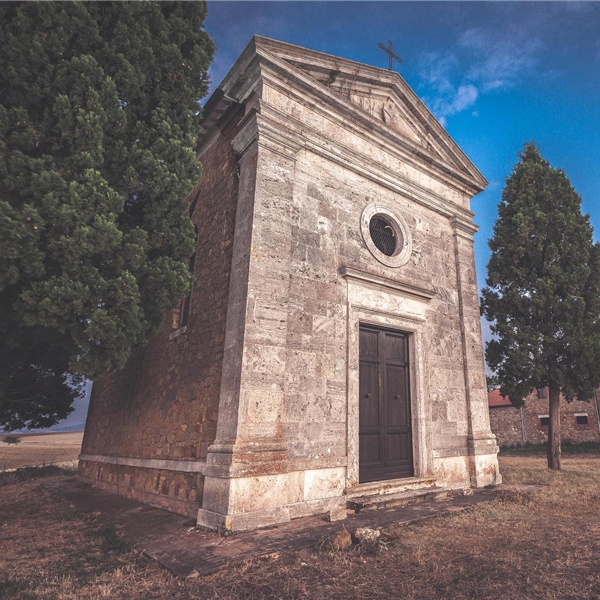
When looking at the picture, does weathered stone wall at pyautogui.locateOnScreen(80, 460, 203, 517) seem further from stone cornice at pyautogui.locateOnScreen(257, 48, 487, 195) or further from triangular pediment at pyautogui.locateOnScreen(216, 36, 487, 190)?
triangular pediment at pyautogui.locateOnScreen(216, 36, 487, 190)

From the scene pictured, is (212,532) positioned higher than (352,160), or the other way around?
(352,160)

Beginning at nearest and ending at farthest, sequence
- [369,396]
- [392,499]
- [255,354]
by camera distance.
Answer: [255,354] → [392,499] → [369,396]

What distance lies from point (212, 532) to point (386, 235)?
5.48 meters

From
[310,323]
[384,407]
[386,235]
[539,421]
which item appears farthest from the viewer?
[539,421]

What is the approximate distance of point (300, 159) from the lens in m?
6.32

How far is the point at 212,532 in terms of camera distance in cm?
427

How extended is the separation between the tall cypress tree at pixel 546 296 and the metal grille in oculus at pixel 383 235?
20.1 feet

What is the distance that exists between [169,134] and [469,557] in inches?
221

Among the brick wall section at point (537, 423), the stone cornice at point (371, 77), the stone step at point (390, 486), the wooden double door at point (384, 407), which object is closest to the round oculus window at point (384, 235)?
the wooden double door at point (384, 407)

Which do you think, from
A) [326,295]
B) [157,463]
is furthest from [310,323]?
[157,463]

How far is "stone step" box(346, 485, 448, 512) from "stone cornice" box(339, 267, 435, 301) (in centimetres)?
313

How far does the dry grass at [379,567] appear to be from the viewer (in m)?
2.85

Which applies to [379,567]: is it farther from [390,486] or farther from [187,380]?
[187,380]

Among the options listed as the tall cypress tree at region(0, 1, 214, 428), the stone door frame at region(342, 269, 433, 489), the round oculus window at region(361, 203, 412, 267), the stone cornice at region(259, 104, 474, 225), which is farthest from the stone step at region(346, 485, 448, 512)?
the stone cornice at region(259, 104, 474, 225)
